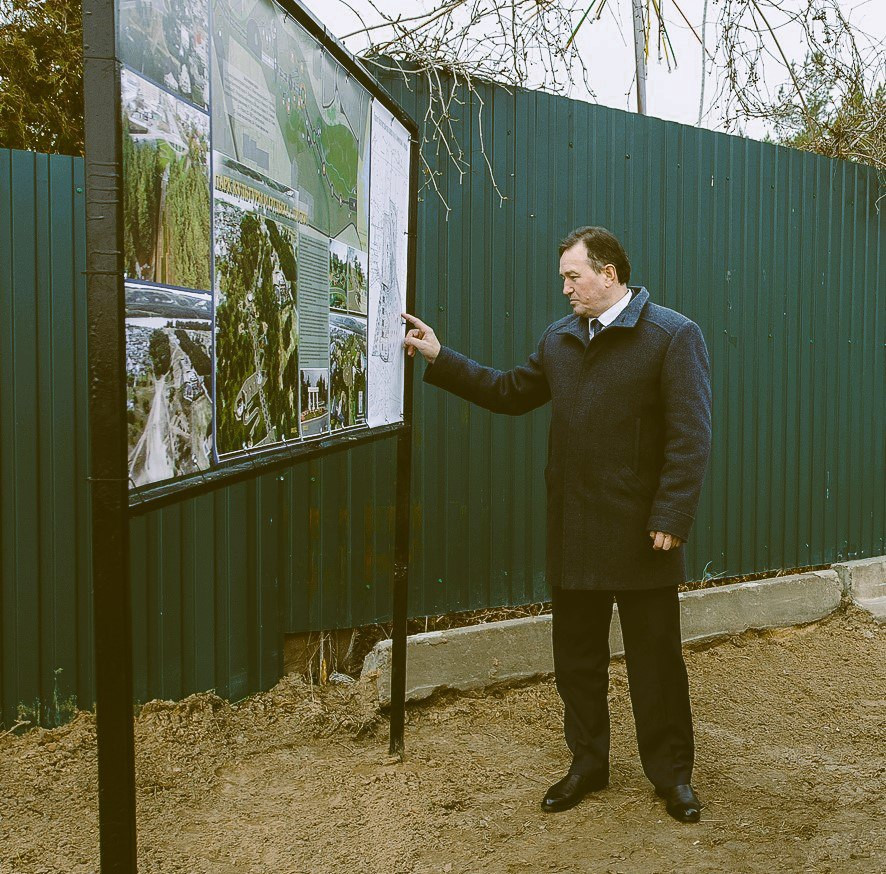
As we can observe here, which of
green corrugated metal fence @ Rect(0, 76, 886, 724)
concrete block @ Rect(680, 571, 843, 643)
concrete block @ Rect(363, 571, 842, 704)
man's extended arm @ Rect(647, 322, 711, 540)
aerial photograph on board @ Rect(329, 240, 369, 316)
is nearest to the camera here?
aerial photograph on board @ Rect(329, 240, 369, 316)

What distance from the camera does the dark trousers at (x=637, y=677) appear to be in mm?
3432

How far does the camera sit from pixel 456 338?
188 inches

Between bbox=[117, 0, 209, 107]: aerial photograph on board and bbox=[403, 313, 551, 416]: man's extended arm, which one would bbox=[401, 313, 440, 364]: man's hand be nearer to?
bbox=[403, 313, 551, 416]: man's extended arm

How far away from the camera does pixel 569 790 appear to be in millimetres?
3473


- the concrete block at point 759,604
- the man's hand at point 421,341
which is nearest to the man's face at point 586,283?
the man's hand at point 421,341

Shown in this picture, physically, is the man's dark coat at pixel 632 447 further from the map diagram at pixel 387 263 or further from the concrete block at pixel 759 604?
the concrete block at pixel 759 604

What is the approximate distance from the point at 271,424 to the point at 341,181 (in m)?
0.95

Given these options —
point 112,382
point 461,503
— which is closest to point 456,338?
point 461,503

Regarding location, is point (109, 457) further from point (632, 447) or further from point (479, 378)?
point (479, 378)

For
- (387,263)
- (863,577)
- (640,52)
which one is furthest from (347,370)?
(640,52)

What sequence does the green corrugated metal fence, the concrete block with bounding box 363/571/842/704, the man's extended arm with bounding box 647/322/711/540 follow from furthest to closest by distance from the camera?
1. the concrete block with bounding box 363/571/842/704
2. the green corrugated metal fence
3. the man's extended arm with bounding box 647/322/711/540

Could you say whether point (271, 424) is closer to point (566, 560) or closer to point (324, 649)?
point (566, 560)

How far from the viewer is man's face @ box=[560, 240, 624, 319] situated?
3.47 m


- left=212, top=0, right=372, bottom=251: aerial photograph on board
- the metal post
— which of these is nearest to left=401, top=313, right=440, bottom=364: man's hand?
left=212, top=0, right=372, bottom=251: aerial photograph on board
